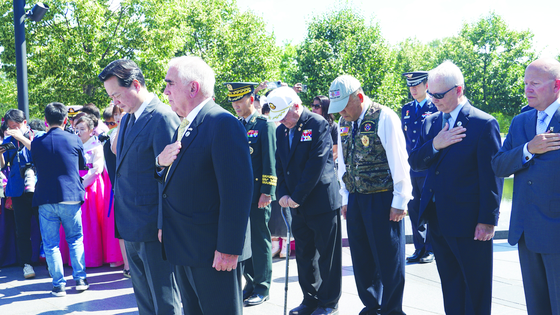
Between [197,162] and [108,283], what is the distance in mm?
3838

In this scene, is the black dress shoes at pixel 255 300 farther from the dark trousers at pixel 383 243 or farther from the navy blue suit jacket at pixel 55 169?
the navy blue suit jacket at pixel 55 169

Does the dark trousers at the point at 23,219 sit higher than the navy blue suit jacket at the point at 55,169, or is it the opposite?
the navy blue suit jacket at the point at 55,169

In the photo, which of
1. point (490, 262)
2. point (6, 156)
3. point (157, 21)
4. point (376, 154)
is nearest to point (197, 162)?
point (376, 154)

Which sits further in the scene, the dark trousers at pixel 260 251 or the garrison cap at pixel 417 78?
the garrison cap at pixel 417 78

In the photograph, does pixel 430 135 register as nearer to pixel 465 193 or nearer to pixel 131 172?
pixel 465 193

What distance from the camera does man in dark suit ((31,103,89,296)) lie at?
5.25 m

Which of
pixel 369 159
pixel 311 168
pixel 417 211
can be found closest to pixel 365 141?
pixel 369 159

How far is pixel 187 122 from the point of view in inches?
114

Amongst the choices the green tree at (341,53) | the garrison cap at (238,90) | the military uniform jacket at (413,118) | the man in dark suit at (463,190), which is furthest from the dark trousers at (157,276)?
the green tree at (341,53)

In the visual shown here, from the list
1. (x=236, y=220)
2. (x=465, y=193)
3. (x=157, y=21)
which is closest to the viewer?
(x=236, y=220)

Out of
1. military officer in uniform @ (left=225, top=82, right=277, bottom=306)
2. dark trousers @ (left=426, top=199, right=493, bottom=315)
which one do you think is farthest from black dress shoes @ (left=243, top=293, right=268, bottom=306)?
dark trousers @ (left=426, top=199, right=493, bottom=315)

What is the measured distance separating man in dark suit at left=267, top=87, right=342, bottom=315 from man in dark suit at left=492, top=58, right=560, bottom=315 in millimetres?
1569

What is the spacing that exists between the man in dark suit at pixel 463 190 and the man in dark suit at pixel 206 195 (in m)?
1.55

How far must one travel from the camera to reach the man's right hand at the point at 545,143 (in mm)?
2797
